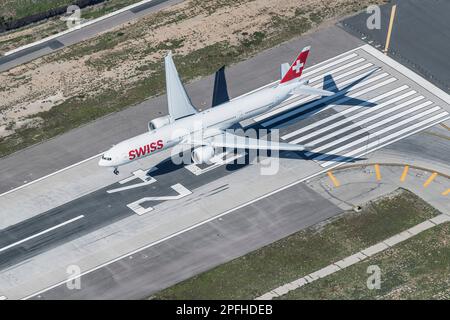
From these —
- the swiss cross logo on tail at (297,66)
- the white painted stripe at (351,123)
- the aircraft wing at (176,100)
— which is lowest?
the white painted stripe at (351,123)

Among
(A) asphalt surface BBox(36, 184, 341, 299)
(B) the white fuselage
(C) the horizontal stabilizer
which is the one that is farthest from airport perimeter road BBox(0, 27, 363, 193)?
(A) asphalt surface BBox(36, 184, 341, 299)

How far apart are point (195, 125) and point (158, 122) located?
4.81m

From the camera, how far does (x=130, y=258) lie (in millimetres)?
109062

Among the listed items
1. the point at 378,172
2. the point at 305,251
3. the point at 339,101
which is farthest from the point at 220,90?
the point at 305,251

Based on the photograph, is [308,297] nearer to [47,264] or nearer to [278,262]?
[278,262]

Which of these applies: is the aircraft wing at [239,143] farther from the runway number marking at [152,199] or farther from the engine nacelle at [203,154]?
the runway number marking at [152,199]

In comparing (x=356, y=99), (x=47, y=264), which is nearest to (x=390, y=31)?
(x=356, y=99)

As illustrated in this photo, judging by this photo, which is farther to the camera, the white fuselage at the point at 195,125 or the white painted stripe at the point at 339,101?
the white painted stripe at the point at 339,101

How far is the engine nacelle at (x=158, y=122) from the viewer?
4680 inches

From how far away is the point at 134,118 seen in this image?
429 ft

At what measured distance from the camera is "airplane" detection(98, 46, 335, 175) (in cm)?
11512

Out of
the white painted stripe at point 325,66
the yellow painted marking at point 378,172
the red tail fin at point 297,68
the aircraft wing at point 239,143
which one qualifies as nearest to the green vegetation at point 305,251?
the yellow painted marking at point 378,172

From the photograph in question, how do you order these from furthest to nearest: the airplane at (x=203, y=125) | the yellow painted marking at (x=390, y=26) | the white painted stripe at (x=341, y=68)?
the yellow painted marking at (x=390, y=26) → the white painted stripe at (x=341, y=68) → the airplane at (x=203, y=125)
